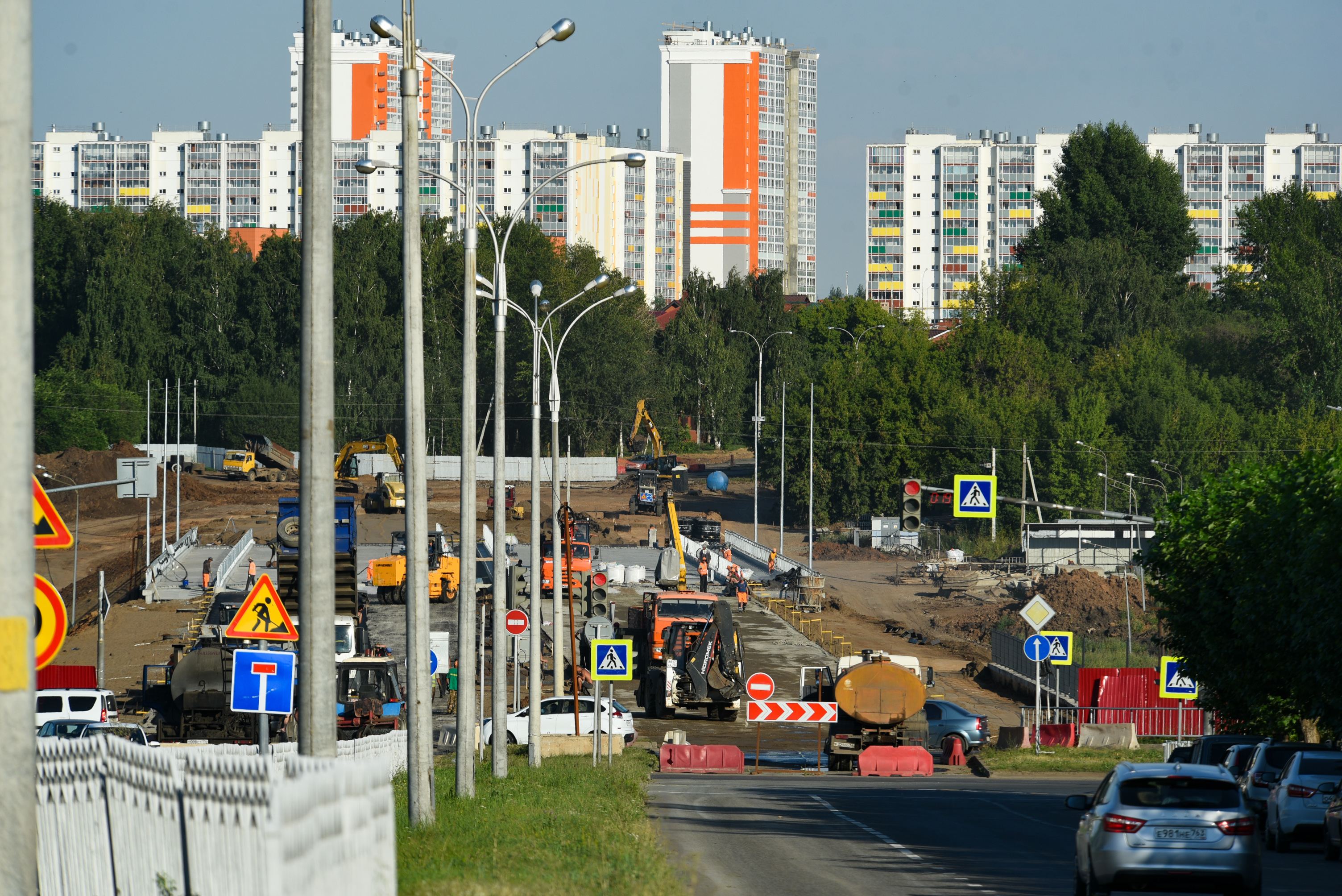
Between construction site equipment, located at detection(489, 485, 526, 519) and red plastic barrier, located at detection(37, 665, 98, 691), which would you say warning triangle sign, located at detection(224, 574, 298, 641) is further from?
construction site equipment, located at detection(489, 485, 526, 519)

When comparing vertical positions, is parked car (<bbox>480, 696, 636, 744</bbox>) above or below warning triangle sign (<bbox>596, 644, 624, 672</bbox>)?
below

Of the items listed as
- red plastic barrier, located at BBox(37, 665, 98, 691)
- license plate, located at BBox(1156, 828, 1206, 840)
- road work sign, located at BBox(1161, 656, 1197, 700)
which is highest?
license plate, located at BBox(1156, 828, 1206, 840)

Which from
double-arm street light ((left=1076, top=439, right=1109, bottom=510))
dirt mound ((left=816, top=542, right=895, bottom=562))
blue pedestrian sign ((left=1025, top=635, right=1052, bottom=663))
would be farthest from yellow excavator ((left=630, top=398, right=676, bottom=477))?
blue pedestrian sign ((left=1025, top=635, right=1052, bottom=663))

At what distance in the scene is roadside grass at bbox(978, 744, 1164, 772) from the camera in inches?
1407

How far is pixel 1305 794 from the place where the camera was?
22016 millimetres

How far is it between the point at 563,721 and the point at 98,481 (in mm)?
62175

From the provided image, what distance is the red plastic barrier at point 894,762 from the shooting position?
35.0 m

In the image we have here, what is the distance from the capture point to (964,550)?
94.8 meters

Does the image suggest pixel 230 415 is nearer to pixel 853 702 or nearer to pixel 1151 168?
pixel 1151 168

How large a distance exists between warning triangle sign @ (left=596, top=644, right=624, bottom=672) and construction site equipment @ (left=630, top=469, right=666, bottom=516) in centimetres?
6201

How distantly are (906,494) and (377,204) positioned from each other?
172 m

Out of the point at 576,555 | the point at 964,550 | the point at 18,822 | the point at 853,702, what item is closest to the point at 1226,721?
the point at 853,702

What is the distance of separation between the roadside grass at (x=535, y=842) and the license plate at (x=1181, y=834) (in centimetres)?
421

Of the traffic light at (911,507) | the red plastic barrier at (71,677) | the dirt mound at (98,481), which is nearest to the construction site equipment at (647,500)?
the dirt mound at (98,481)
